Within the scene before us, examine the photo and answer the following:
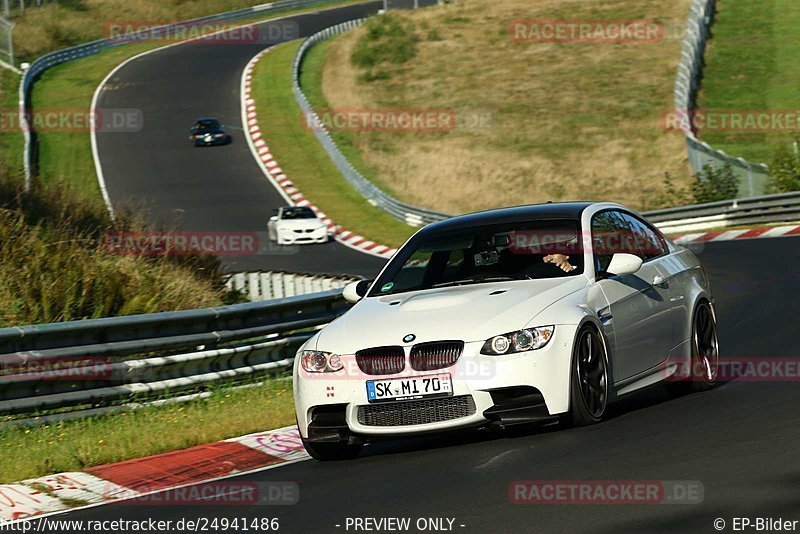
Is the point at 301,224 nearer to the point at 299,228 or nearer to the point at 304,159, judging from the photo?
the point at 299,228

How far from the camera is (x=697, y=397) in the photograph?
976 centimetres

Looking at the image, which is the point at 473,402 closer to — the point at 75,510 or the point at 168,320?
the point at 75,510

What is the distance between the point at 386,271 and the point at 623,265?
5.82 feet

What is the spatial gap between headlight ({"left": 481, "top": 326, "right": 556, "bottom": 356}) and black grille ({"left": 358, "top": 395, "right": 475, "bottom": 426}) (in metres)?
0.33

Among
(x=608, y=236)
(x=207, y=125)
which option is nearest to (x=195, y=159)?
(x=207, y=125)

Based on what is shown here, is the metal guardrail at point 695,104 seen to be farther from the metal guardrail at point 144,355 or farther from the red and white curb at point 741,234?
the metal guardrail at point 144,355

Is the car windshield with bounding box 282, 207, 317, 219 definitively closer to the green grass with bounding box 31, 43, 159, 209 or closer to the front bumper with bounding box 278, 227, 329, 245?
the front bumper with bounding box 278, 227, 329, 245

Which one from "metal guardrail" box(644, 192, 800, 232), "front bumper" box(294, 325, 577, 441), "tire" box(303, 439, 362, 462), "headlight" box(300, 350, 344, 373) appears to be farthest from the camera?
"metal guardrail" box(644, 192, 800, 232)

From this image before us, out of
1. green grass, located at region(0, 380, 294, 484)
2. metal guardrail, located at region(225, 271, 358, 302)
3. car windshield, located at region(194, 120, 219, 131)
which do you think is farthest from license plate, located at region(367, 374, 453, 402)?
car windshield, located at region(194, 120, 219, 131)

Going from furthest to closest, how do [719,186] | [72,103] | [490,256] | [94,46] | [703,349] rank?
[94,46], [72,103], [719,186], [703,349], [490,256]

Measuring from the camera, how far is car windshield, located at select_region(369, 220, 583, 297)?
9.16m

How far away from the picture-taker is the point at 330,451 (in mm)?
8680

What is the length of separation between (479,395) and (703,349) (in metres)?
2.91

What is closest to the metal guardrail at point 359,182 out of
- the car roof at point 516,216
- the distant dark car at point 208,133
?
the distant dark car at point 208,133
